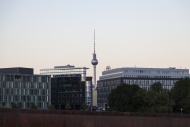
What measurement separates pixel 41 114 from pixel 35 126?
5.50 ft

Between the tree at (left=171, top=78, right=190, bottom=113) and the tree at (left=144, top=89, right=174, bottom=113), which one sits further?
the tree at (left=171, top=78, right=190, bottom=113)

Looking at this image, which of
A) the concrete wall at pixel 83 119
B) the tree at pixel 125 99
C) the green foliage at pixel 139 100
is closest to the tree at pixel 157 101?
the green foliage at pixel 139 100

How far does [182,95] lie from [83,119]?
83153 millimetres

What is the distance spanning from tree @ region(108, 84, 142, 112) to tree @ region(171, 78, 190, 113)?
918cm

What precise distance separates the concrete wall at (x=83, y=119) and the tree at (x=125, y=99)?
222 feet

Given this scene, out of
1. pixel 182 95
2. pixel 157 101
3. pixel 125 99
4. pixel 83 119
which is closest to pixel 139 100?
pixel 125 99

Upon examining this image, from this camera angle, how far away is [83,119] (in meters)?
83.2

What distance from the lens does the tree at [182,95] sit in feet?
528

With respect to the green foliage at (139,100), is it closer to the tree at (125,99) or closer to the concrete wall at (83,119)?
→ the tree at (125,99)

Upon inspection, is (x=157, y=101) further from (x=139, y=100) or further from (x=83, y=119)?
(x=83, y=119)

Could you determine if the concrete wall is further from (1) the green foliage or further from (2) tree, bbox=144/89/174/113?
(2) tree, bbox=144/89/174/113

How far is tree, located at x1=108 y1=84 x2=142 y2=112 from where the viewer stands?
540 ft

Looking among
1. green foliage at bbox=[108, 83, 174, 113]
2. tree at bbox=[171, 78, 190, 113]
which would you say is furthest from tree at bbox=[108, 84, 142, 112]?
tree at bbox=[171, 78, 190, 113]

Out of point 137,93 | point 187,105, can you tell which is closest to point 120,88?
point 137,93
